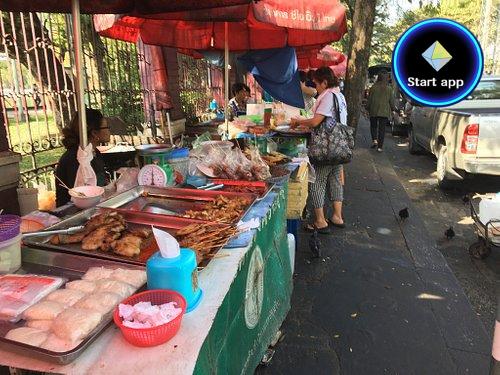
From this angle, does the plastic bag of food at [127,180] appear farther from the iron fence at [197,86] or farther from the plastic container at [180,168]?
the iron fence at [197,86]

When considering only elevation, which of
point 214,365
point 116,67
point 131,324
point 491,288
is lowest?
point 491,288

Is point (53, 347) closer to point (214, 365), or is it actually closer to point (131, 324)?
point (131, 324)

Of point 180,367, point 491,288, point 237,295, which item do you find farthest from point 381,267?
point 180,367

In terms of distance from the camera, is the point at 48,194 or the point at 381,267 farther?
the point at 381,267

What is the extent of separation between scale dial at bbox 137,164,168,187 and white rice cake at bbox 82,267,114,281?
129 centimetres

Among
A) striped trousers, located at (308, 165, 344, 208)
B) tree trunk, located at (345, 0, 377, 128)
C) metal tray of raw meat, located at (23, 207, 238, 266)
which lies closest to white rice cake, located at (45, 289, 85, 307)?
metal tray of raw meat, located at (23, 207, 238, 266)

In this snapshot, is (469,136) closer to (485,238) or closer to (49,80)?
(485,238)

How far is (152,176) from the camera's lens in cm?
302

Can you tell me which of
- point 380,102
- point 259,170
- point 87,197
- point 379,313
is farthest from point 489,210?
point 380,102

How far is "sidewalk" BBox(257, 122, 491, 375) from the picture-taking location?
3.06 metres

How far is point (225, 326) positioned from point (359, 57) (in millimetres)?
7122

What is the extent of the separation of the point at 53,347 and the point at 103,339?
0.56ft

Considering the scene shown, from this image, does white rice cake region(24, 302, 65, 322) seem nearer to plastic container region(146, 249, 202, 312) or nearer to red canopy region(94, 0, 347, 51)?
plastic container region(146, 249, 202, 312)

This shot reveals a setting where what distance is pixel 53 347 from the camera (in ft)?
4.23
